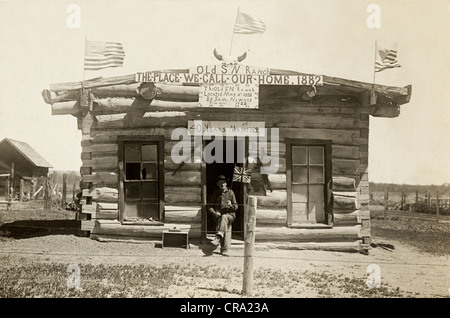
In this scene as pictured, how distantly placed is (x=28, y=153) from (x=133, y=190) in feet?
60.7

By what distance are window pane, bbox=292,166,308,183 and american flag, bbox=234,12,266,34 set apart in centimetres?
341

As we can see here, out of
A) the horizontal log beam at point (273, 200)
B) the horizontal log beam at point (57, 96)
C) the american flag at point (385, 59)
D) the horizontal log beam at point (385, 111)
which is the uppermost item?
the american flag at point (385, 59)

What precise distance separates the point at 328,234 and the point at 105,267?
17.0 feet

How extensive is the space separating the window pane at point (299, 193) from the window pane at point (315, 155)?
26.5 inches

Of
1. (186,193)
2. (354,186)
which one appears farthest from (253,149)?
(354,186)

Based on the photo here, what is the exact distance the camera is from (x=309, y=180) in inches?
381

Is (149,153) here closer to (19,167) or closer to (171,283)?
(171,283)

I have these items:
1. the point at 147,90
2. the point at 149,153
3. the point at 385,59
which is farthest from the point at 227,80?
the point at 385,59

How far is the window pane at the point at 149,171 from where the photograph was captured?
9.59 meters

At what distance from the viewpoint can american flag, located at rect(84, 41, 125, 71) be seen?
897cm

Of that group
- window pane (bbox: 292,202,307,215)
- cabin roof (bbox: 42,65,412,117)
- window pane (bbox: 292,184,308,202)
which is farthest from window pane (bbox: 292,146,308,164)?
cabin roof (bbox: 42,65,412,117)

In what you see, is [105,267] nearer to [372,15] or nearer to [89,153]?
[89,153]

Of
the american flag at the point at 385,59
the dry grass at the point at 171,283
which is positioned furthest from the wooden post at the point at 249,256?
the american flag at the point at 385,59

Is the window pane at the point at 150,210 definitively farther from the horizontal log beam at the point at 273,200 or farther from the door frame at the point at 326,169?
the door frame at the point at 326,169
